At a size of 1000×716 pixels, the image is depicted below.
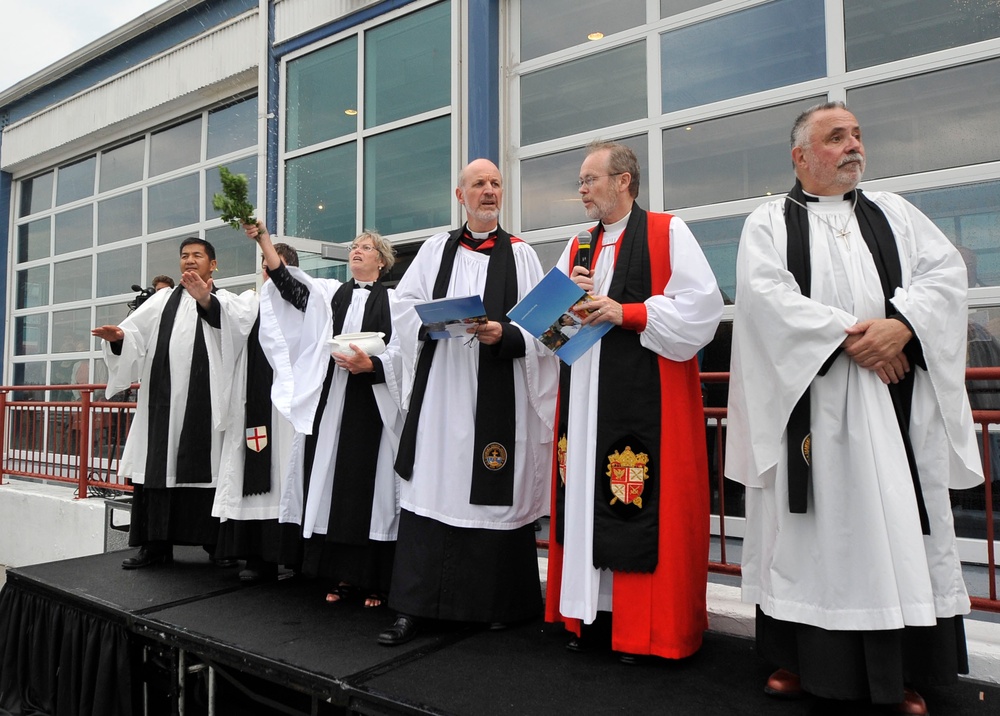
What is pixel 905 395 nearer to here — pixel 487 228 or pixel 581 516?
pixel 581 516

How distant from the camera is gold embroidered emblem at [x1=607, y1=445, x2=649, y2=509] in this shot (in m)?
2.84

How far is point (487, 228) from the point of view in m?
3.54

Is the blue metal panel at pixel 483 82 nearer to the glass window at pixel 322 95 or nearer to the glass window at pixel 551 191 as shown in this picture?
the glass window at pixel 551 191

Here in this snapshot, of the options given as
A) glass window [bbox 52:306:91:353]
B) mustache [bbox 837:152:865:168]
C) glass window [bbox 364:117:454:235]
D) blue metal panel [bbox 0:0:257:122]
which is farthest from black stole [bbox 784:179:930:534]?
glass window [bbox 52:306:91:353]

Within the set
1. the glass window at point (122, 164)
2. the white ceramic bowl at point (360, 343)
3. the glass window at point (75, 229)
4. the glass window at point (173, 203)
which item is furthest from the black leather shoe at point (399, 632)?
the glass window at point (75, 229)

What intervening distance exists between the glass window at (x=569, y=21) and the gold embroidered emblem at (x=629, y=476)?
4.46 meters

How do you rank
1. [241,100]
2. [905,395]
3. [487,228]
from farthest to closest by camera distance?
[241,100]
[487,228]
[905,395]

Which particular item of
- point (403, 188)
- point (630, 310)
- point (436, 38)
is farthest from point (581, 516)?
point (436, 38)

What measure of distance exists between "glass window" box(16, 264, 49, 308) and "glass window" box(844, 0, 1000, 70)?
41.2 feet

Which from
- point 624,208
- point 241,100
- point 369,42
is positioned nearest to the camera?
point 624,208

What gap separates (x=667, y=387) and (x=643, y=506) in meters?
0.47

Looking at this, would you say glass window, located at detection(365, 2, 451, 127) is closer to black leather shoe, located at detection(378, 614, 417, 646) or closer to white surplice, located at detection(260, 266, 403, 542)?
white surplice, located at detection(260, 266, 403, 542)

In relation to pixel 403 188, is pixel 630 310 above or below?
below

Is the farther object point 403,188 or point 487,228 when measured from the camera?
point 403,188
